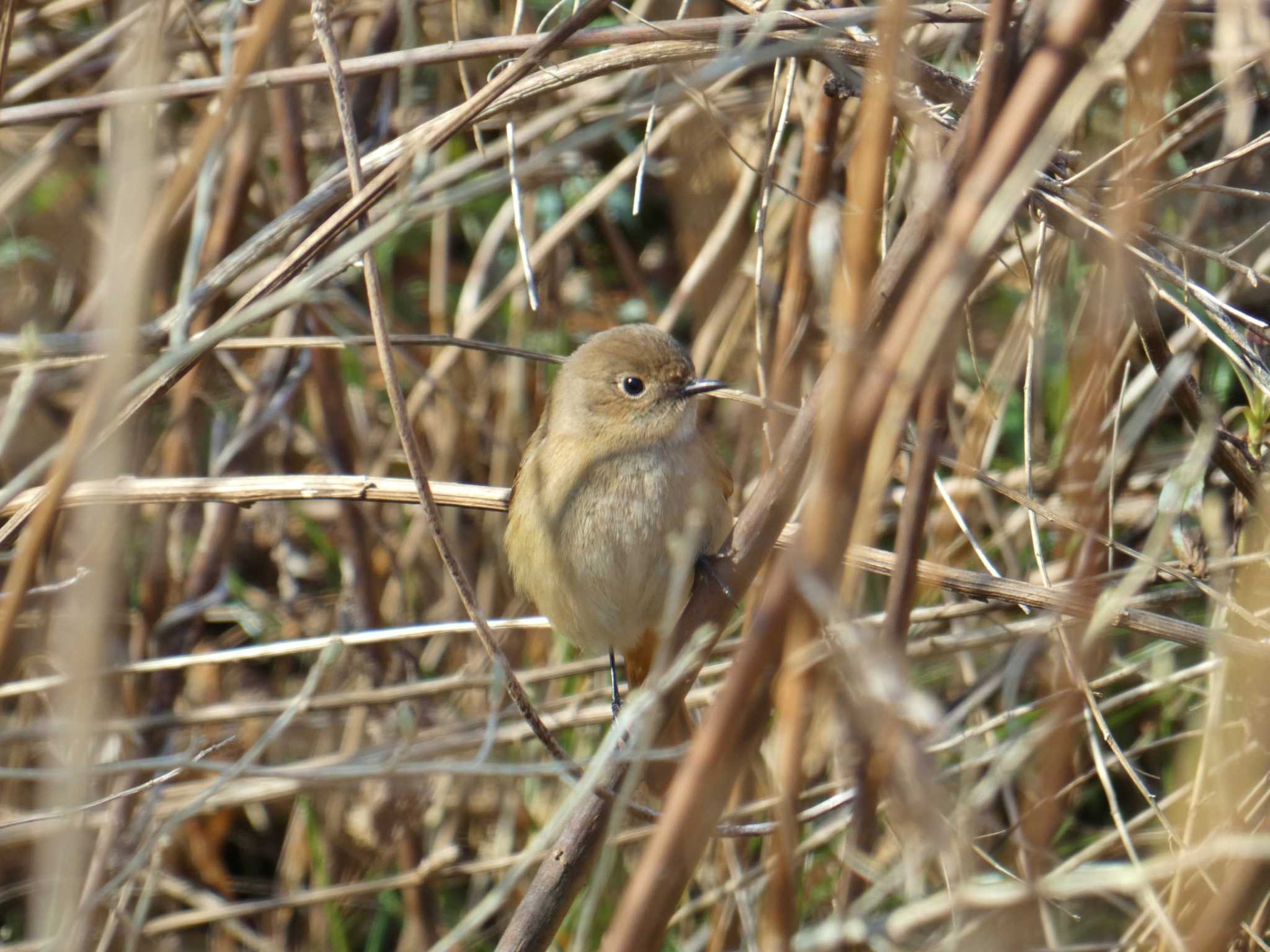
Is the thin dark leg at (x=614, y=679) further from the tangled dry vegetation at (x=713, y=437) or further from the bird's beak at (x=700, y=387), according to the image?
the bird's beak at (x=700, y=387)

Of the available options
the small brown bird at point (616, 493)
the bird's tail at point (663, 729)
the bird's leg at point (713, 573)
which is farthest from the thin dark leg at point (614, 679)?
the bird's leg at point (713, 573)

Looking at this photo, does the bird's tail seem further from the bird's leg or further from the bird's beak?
the bird's beak

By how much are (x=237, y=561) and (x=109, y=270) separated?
3733 millimetres

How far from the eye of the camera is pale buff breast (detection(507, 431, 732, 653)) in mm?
3422

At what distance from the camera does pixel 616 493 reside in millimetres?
3449

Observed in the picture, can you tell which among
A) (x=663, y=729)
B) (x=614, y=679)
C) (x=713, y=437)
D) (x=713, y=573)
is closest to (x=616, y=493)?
(x=663, y=729)

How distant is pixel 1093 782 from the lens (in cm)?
415

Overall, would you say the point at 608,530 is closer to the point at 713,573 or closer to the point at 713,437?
the point at 713,573

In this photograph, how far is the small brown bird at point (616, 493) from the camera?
135 inches

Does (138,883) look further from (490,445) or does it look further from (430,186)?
(430,186)

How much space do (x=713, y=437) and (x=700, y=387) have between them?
137cm

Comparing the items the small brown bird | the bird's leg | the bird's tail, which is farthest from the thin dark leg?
the bird's leg

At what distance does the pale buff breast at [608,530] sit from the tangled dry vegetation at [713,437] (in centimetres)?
42

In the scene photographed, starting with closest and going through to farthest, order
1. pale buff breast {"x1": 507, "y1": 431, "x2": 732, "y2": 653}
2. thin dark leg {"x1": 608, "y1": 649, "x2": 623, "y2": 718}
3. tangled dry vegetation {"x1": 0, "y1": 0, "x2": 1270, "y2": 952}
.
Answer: tangled dry vegetation {"x1": 0, "y1": 0, "x2": 1270, "y2": 952} < pale buff breast {"x1": 507, "y1": 431, "x2": 732, "y2": 653} < thin dark leg {"x1": 608, "y1": 649, "x2": 623, "y2": 718}
